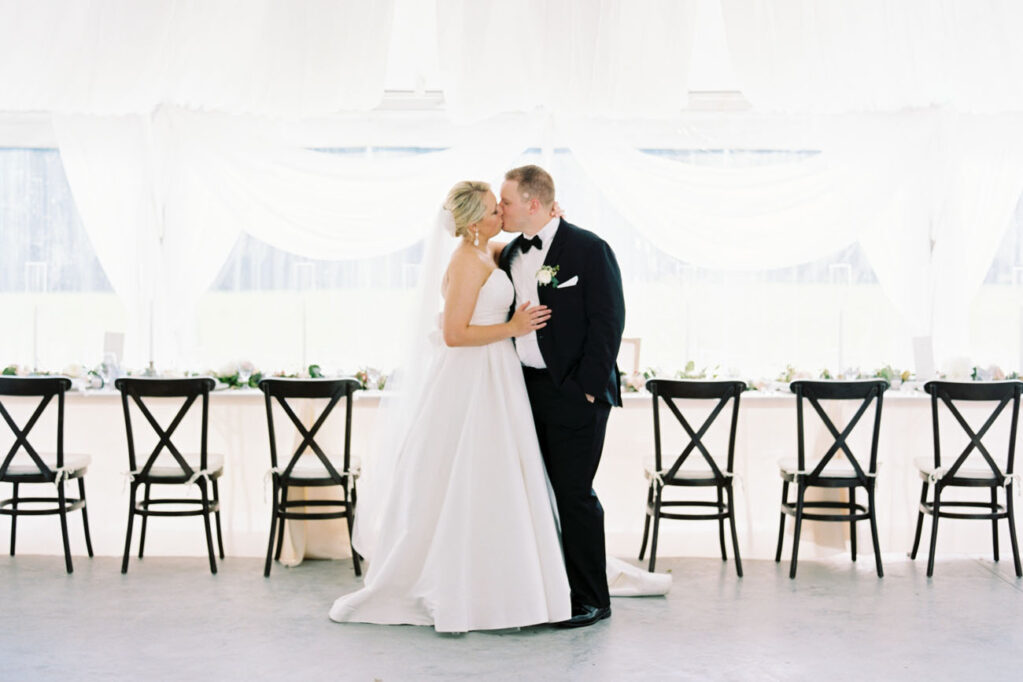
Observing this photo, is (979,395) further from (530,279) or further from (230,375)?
(230,375)

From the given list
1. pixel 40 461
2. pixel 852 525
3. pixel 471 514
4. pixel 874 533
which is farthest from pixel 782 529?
pixel 40 461

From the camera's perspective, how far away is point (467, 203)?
4.15 m

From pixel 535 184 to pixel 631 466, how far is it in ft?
6.95

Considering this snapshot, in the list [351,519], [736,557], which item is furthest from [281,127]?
[736,557]

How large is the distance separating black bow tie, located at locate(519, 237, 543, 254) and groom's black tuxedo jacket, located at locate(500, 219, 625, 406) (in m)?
0.12

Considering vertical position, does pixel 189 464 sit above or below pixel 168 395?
below

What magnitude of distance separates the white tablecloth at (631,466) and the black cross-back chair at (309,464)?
493 millimetres

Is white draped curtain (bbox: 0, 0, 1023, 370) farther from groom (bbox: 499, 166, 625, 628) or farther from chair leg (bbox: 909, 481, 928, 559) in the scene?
groom (bbox: 499, 166, 625, 628)

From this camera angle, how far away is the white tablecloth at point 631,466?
5605 mm

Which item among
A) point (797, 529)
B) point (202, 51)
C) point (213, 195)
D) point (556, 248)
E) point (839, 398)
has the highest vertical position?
point (202, 51)

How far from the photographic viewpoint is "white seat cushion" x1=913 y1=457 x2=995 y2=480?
5133 millimetres

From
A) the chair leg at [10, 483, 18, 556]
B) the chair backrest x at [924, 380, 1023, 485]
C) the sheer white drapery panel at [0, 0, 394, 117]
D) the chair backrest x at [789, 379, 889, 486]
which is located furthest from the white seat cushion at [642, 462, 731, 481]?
the chair leg at [10, 483, 18, 556]

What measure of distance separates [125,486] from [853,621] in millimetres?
3697

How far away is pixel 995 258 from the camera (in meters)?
7.00
